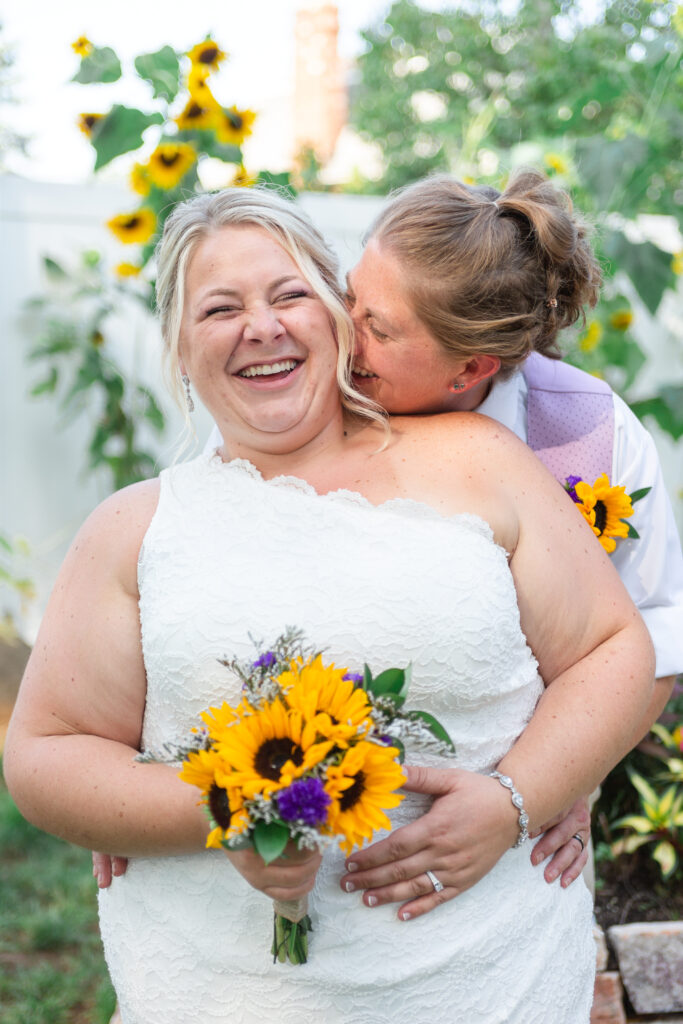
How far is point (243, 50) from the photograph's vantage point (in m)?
3.05

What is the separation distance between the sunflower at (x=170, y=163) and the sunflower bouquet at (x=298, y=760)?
211 cm

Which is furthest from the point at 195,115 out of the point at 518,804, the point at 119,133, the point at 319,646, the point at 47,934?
the point at 47,934

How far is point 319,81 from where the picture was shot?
1914 cm

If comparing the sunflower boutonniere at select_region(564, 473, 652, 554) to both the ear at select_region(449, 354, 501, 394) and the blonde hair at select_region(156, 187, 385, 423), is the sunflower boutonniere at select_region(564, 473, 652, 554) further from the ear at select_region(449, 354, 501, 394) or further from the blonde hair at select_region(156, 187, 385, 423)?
the blonde hair at select_region(156, 187, 385, 423)

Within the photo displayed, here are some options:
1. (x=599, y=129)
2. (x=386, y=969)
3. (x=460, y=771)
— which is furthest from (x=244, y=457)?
(x=599, y=129)

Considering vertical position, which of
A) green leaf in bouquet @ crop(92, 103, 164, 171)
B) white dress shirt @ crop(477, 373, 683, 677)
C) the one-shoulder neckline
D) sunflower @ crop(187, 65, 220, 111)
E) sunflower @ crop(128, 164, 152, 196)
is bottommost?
white dress shirt @ crop(477, 373, 683, 677)

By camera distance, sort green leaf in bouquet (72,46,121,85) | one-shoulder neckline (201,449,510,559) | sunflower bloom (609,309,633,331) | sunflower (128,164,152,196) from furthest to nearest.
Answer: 1. sunflower bloom (609,309,633,331)
2. sunflower (128,164,152,196)
3. green leaf in bouquet (72,46,121,85)
4. one-shoulder neckline (201,449,510,559)

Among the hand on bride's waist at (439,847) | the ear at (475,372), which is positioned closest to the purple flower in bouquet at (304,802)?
the hand on bride's waist at (439,847)

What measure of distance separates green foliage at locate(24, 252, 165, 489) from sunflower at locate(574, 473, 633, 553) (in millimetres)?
2574

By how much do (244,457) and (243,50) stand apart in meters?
1.79

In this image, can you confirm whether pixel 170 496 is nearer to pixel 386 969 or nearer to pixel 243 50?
pixel 386 969

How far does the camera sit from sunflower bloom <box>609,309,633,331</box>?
4043 millimetres

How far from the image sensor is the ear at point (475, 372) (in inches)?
76.3

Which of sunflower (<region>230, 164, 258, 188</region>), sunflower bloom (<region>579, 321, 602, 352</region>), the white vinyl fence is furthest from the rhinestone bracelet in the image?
the white vinyl fence
